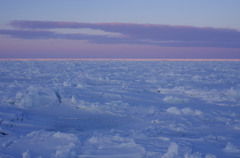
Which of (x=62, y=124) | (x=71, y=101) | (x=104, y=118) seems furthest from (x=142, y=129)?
(x=71, y=101)

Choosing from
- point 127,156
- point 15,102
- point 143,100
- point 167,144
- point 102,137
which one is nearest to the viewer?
point 127,156

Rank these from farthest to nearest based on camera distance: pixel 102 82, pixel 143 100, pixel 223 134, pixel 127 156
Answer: pixel 102 82 < pixel 143 100 < pixel 223 134 < pixel 127 156

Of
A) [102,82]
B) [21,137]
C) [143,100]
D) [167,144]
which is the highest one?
[167,144]

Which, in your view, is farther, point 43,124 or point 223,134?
point 43,124

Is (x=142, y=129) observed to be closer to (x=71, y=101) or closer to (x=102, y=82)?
(x=71, y=101)

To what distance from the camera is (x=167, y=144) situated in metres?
3.21

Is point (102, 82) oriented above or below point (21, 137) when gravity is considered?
below

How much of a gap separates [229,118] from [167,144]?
7.12 ft

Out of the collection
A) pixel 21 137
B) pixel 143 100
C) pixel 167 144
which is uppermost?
pixel 167 144

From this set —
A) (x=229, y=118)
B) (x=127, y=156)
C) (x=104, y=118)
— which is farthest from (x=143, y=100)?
(x=127, y=156)

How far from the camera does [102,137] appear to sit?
3426mm

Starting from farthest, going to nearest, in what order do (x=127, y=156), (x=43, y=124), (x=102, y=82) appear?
(x=102, y=82)
(x=43, y=124)
(x=127, y=156)

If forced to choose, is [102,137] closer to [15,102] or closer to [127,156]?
[127,156]

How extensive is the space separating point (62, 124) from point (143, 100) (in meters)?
2.64
